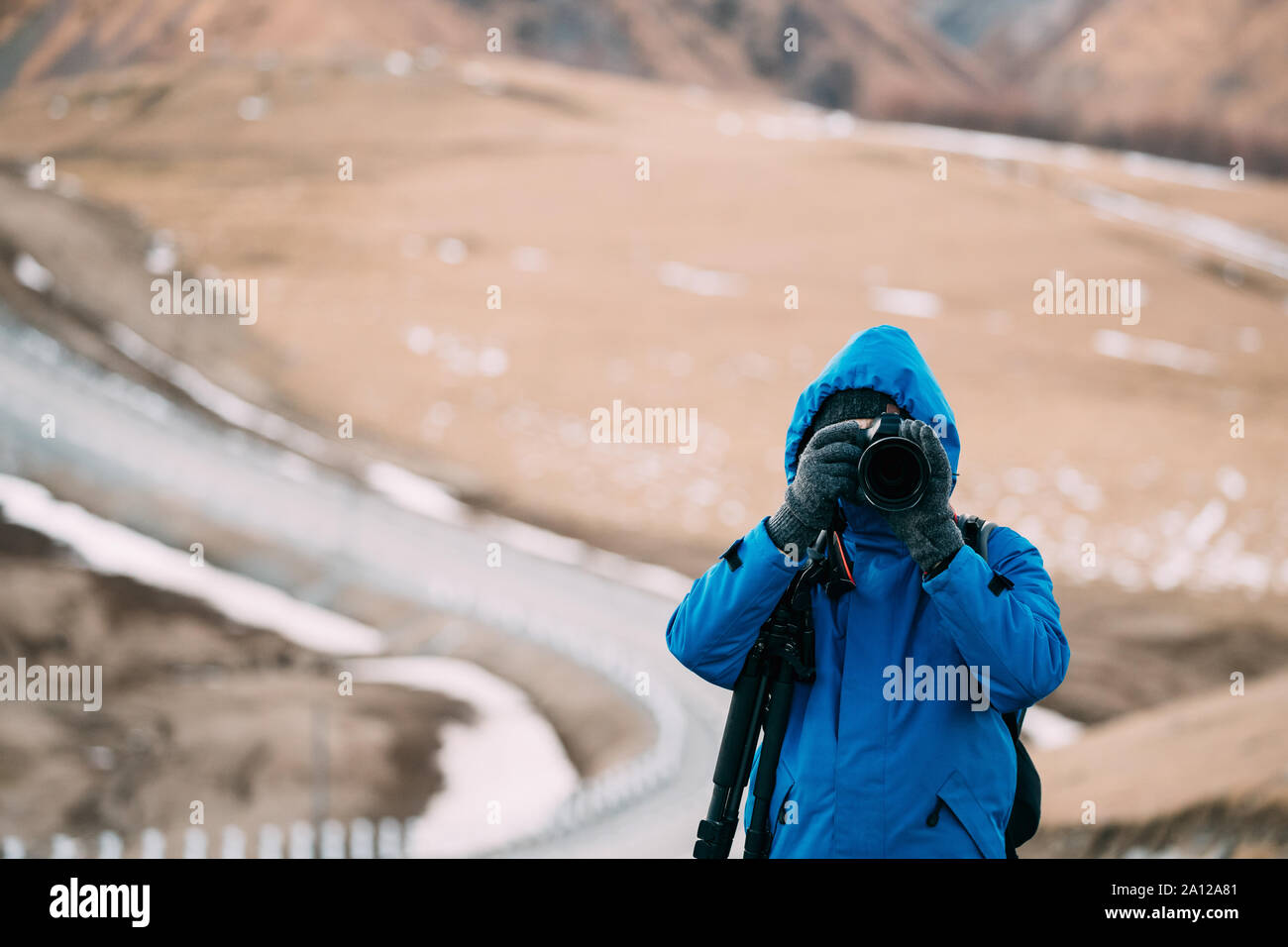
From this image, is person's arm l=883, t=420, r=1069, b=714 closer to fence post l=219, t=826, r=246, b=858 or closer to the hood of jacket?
the hood of jacket

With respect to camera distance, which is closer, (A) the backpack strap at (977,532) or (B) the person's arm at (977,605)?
(B) the person's arm at (977,605)

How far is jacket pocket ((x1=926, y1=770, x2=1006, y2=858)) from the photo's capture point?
1.30m

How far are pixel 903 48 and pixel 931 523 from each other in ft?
40.1

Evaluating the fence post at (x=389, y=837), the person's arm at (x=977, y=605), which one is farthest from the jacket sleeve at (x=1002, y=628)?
the fence post at (x=389, y=837)

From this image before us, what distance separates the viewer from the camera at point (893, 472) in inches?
50.9

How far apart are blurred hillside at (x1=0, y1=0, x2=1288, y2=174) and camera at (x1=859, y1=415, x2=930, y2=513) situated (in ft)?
30.0

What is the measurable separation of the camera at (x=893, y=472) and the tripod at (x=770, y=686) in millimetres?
95

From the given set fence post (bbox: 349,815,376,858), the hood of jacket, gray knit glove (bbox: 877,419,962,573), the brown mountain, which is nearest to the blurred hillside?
the brown mountain

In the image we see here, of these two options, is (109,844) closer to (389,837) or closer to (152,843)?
(152,843)

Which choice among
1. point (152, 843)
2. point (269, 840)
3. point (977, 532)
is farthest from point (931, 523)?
point (152, 843)

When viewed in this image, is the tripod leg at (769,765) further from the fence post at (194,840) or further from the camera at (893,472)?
the fence post at (194,840)

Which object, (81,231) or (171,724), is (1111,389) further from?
(81,231)

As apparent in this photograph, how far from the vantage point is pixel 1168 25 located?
1139 cm
